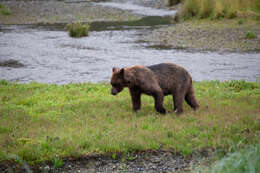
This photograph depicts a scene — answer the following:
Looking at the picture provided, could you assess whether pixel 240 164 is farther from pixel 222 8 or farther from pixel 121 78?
pixel 222 8

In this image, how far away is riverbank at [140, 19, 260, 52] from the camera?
21.7 metres

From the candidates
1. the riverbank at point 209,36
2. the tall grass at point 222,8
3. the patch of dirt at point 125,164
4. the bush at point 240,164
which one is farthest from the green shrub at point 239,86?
the tall grass at point 222,8

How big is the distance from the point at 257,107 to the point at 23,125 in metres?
5.95

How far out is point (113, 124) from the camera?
8.34m

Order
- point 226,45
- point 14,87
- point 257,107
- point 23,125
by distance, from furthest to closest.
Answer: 1. point 226,45
2. point 14,87
3. point 257,107
4. point 23,125

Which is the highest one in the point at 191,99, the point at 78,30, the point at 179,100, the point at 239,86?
the point at 179,100

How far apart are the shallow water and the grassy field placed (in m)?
4.97

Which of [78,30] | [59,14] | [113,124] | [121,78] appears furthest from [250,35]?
[59,14]

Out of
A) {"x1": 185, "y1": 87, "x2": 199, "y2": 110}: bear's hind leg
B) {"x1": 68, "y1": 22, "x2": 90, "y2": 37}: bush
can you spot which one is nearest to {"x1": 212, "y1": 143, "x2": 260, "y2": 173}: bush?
{"x1": 185, "y1": 87, "x2": 199, "y2": 110}: bear's hind leg

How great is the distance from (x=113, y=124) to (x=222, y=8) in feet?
76.3

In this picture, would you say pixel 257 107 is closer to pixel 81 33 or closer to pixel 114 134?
pixel 114 134

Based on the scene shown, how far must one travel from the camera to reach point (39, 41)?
81.2ft

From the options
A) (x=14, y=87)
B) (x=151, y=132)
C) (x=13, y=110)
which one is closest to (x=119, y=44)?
(x=14, y=87)

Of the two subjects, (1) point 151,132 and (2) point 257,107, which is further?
(2) point 257,107
